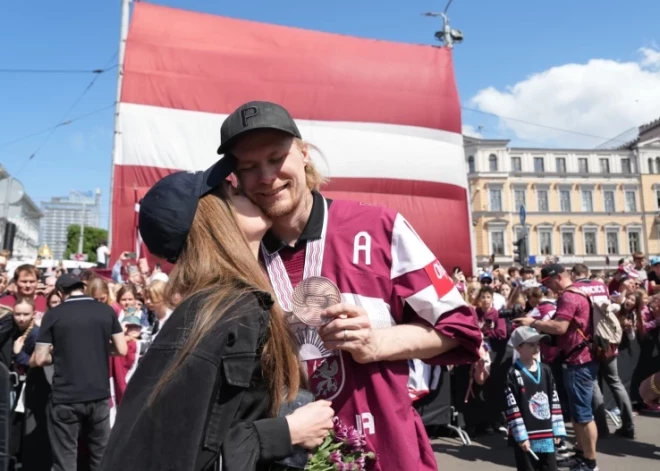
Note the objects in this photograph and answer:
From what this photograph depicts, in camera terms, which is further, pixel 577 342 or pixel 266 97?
pixel 266 97

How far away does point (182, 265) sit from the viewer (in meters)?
1.40

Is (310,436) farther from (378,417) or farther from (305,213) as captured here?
(305,213)

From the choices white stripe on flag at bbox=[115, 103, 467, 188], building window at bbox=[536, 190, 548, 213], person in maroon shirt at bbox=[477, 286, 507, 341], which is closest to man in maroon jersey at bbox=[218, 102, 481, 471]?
person in maroon shirt at bbox=[477, 286, 507, 341]

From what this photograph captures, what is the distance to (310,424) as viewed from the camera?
1.37 meters

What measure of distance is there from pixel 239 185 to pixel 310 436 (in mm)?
717

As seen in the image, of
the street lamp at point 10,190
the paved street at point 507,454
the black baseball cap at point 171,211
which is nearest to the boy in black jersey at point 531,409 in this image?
the paved street at point 507,454

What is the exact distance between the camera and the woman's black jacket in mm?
1144

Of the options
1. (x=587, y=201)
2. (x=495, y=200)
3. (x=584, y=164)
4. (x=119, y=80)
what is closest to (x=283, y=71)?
(x=119, y=80)

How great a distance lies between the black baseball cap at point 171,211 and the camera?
4.55ft

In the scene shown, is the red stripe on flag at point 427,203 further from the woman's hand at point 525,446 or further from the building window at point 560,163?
the building window at point 560,163

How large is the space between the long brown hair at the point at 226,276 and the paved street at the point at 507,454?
467cm

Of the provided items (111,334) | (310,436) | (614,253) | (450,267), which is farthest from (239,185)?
(614,253)

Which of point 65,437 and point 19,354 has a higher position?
point 19,354

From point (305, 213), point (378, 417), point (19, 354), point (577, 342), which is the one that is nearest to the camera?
point (378, 417)
